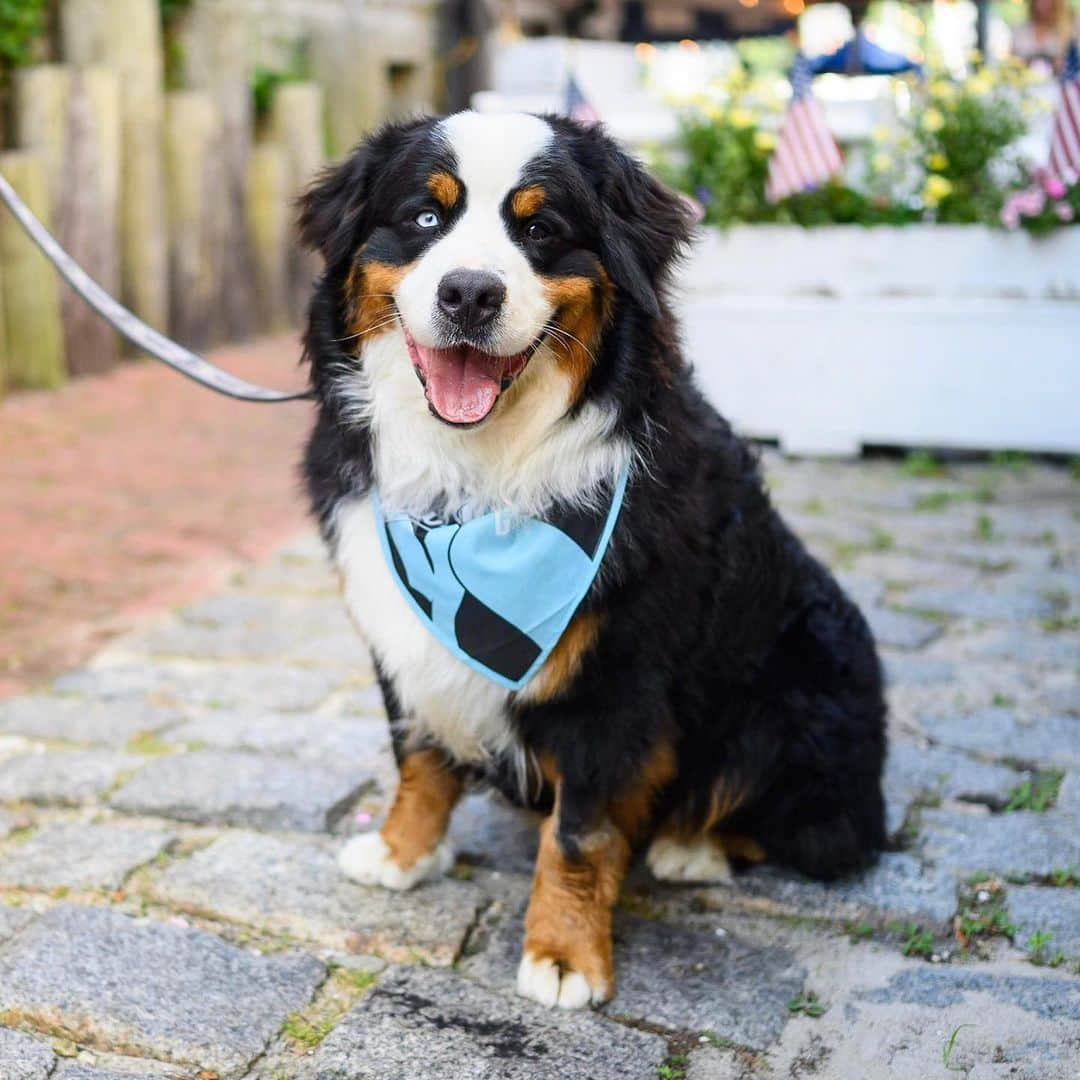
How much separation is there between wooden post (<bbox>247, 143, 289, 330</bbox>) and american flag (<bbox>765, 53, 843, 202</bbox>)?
3.36m

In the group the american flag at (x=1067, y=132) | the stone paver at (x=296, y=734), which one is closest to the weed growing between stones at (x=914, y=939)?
the stone paver at (x=296, y=734)

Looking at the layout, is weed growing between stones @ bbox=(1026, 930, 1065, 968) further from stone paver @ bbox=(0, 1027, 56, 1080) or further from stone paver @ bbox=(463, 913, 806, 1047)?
stone paver @ bbox=(0, 1027, 56, 1080)

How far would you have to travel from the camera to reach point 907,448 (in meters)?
7.04

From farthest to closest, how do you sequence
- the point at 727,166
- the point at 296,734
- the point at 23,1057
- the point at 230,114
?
the point at 230,114
the point at 727,166
the point at 296,734
the point at 23,1057

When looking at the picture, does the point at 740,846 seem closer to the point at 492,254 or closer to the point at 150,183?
the point at 492,254

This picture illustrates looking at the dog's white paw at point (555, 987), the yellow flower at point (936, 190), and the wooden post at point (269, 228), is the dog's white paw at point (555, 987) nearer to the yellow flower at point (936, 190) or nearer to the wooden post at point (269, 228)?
the yellow flower at point (936, 190)

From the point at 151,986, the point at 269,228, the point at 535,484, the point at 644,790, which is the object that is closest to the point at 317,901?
the point at 151,986

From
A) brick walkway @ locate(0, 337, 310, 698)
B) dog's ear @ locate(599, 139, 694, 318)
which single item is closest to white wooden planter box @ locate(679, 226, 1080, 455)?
brick walkway @ locate(0, 337, 310, 698)

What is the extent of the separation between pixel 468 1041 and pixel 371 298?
1.32 meters

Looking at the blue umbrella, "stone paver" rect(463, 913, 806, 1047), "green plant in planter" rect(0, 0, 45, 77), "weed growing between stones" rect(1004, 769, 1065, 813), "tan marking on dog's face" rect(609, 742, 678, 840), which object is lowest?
"stone paver" rect(463, 913, 806, 1047)

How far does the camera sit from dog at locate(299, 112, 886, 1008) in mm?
2477

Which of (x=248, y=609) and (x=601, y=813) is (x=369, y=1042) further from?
(x=248, y=609)

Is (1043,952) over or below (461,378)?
below

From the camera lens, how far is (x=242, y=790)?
324cm
